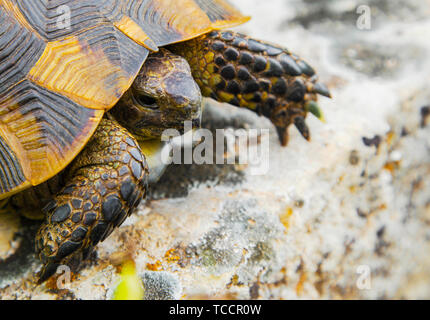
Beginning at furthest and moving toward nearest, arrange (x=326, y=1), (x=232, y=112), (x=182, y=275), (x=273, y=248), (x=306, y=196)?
(x=326, y=1)
(x=232, y=112)
(x=306, y=196)
(x=273, y=248)
(x=182, y=275)

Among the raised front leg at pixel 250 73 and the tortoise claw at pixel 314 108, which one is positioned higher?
the raised front leg at pixel 250 73

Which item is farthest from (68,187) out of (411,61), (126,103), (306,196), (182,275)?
(411,61)

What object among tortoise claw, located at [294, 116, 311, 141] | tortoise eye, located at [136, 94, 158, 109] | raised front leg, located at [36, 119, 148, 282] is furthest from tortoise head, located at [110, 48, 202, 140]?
tortoise claw, located at [294, 116, 311, 141]

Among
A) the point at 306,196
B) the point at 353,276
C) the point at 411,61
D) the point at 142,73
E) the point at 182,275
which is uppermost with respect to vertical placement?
the point at 411,61

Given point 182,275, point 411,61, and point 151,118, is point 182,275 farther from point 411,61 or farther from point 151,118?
point 411,61

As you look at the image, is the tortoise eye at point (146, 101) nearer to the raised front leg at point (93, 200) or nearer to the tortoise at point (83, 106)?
the tortoise at point (83, 106)

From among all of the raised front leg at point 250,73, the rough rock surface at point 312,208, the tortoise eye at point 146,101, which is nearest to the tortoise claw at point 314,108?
the raised front leg at point 250,73

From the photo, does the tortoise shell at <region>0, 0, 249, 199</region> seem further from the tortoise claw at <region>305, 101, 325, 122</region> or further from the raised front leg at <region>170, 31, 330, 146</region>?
the tortoise claw at <region>305, 101, 325, 122</region>
